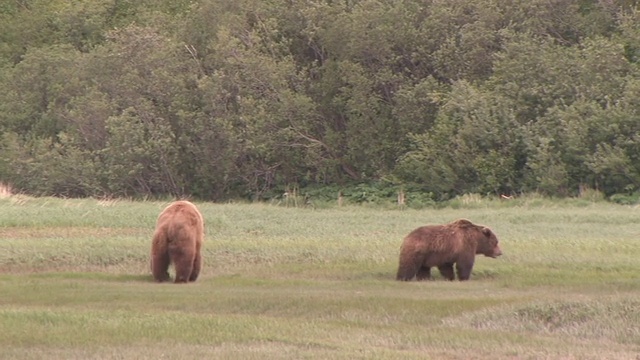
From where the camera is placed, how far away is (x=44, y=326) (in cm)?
1504

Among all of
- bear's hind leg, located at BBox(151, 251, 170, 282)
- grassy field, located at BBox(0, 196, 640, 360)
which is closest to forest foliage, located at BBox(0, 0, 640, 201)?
grassy field, located at BBox(0, 196, 640, 360)

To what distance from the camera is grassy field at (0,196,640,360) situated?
46.0ft

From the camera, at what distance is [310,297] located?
1767 centimetres

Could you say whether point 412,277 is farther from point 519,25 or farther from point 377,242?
point 519,25

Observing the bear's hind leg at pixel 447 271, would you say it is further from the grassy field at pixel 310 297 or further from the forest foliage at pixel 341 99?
the forest foliage at pixel 341 99

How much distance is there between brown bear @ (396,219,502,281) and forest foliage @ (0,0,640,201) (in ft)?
76.2

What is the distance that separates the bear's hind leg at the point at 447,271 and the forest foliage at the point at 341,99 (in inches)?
912

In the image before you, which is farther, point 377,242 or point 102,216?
point 102,216

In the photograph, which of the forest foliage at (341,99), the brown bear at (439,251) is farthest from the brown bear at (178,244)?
the forest foliage at (341,99)

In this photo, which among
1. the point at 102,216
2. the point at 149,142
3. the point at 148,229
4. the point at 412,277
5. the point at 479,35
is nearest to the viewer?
the point at 412,277

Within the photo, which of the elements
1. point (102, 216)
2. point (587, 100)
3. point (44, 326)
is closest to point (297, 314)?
point (44, 326)

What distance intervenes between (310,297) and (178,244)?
10.4 feet

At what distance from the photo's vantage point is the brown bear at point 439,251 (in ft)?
67.2

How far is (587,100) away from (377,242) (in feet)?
71.4
